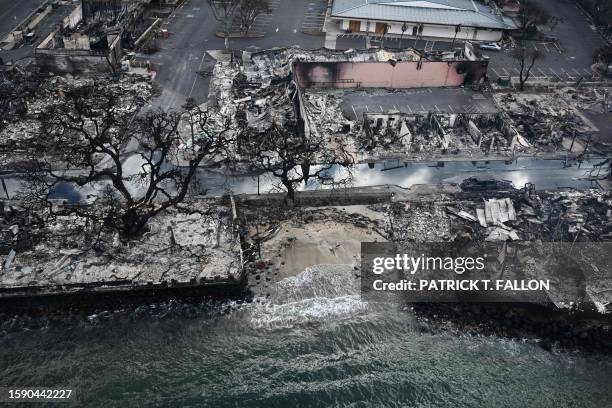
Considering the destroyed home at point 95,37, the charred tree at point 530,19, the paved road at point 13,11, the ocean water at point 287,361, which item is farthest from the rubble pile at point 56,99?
the charred tree at point 530,19

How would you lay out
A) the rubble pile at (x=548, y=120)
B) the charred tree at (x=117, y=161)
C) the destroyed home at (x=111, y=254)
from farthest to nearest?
1. the rubble pile at (x=548, y=120)
2. the charred tree at (x=117, y=161)
3. the destroyed home at (x=111, y=254)

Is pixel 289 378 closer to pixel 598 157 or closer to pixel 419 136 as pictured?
pixel 419 136

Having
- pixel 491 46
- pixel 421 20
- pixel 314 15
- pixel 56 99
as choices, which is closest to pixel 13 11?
pixel 56 99

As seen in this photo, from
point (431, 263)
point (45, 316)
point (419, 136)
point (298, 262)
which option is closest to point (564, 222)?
point (431, 263)

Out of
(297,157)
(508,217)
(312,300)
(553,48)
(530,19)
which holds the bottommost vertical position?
(312,300)

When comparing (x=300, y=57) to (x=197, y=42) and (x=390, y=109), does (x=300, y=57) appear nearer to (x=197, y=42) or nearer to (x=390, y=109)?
(x=390, y=109)

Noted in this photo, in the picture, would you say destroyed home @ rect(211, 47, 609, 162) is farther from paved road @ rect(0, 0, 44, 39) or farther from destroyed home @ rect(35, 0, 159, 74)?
paved road @ rect(0, 0, 44, 39)

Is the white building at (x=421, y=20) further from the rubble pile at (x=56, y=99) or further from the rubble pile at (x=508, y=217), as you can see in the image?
the rubble pile at (x=508, y=217)
